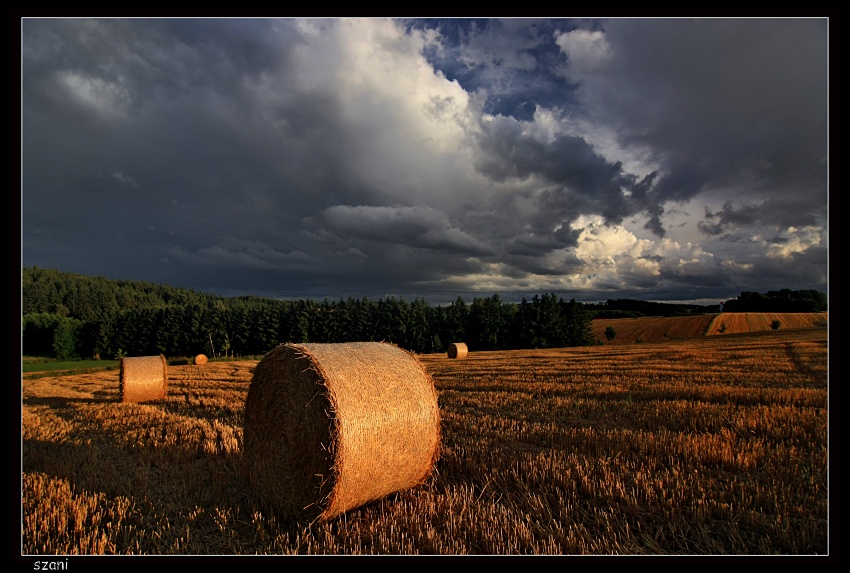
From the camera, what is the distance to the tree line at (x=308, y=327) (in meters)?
68.5

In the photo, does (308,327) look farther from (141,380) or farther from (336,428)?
(336,428)

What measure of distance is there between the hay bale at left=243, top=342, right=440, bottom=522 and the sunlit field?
0.87 ft

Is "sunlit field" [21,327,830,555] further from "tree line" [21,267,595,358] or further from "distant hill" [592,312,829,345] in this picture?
"tree line" [21,267,595,358]

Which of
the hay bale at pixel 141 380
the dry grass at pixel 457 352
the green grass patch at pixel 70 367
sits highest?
the hay bale at pixel 141 380

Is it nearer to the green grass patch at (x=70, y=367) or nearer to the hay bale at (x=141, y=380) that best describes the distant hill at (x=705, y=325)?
the hay bale at (x=141, y=380)

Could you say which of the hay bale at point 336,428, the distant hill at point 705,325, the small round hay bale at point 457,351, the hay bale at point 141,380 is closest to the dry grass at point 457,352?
the small round hay bale at point 457,351

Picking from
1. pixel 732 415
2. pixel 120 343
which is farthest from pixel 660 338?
pixel 120 343

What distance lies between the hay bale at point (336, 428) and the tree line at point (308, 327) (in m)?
59.8

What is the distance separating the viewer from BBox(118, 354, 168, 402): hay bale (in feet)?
49.1

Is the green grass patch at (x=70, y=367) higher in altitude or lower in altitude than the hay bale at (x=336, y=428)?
lower

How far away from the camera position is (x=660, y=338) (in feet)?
192

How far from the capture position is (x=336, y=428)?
5.16 m
